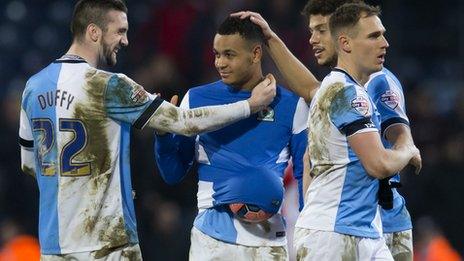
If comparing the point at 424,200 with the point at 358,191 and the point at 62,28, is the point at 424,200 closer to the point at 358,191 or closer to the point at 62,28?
the point at 62,28

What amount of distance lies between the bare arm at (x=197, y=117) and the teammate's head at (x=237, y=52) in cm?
29

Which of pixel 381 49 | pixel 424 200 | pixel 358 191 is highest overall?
pixel 381 49

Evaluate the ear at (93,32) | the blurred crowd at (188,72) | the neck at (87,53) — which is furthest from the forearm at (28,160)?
the blurred crowd at (188,72)

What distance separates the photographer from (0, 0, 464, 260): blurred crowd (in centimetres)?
1141

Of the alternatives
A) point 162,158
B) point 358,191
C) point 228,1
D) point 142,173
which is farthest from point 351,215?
point 228,1

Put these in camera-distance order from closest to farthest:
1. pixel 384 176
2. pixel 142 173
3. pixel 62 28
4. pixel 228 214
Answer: pixel 384 176
pixel 228 214
pixel 142 173
pixel 62 28

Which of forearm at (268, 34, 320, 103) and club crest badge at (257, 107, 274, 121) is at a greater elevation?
forearm at (268, 34, 320, 103)

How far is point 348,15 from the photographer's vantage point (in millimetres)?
6238

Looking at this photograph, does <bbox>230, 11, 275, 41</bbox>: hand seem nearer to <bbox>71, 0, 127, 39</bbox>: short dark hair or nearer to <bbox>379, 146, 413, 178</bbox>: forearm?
<bbox>71, 0, 127, 39</bbox>: short dark hair

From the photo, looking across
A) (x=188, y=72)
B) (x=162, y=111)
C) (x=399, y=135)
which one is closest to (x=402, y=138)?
(x=399, y=135)

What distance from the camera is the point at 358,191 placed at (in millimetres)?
6035

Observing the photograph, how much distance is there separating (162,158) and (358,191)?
1347 millimetres

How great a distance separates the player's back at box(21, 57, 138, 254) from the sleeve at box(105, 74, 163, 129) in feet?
0.11

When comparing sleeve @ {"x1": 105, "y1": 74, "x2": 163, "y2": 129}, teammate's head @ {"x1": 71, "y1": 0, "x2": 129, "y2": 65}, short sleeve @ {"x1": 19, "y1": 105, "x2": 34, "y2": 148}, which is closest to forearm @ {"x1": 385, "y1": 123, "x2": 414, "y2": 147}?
sleeve @ {"x1": 105, "y1": 74, "x2": 163, "y2": 129}
